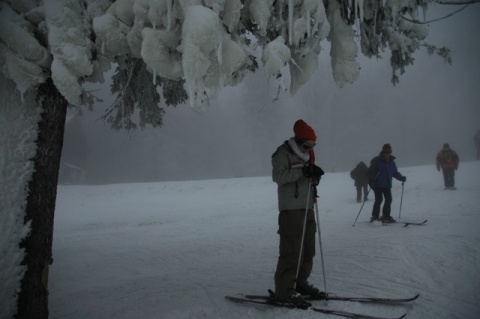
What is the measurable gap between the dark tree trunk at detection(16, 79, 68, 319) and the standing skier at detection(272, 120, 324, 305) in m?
2.53

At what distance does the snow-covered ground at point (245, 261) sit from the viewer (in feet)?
12.8

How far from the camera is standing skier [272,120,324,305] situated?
12.3 ft

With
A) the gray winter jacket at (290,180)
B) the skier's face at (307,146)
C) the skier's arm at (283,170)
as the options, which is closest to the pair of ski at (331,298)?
the gray winter jacket at (290,180)

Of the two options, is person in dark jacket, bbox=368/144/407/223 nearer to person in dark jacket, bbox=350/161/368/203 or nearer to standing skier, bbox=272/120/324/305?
person in dark jacket, bbox=350/161/368/203

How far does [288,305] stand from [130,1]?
3.65 meters

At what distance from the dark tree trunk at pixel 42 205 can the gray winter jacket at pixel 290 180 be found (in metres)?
2.52

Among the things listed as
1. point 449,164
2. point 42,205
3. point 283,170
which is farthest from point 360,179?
point 42,205

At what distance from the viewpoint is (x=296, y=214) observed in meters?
3.83

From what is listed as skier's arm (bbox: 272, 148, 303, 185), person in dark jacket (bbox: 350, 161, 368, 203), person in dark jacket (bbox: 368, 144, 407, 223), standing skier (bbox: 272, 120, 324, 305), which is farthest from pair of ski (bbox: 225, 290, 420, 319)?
person in dark jacket (bbox: 350, 161, 368, 203)

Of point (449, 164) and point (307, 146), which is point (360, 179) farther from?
point (307, 146)

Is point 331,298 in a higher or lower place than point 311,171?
lower

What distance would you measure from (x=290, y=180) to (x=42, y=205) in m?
2.77

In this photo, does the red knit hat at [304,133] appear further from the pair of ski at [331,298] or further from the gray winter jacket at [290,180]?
the pair of ski at [331,298]

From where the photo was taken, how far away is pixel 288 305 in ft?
12.0
